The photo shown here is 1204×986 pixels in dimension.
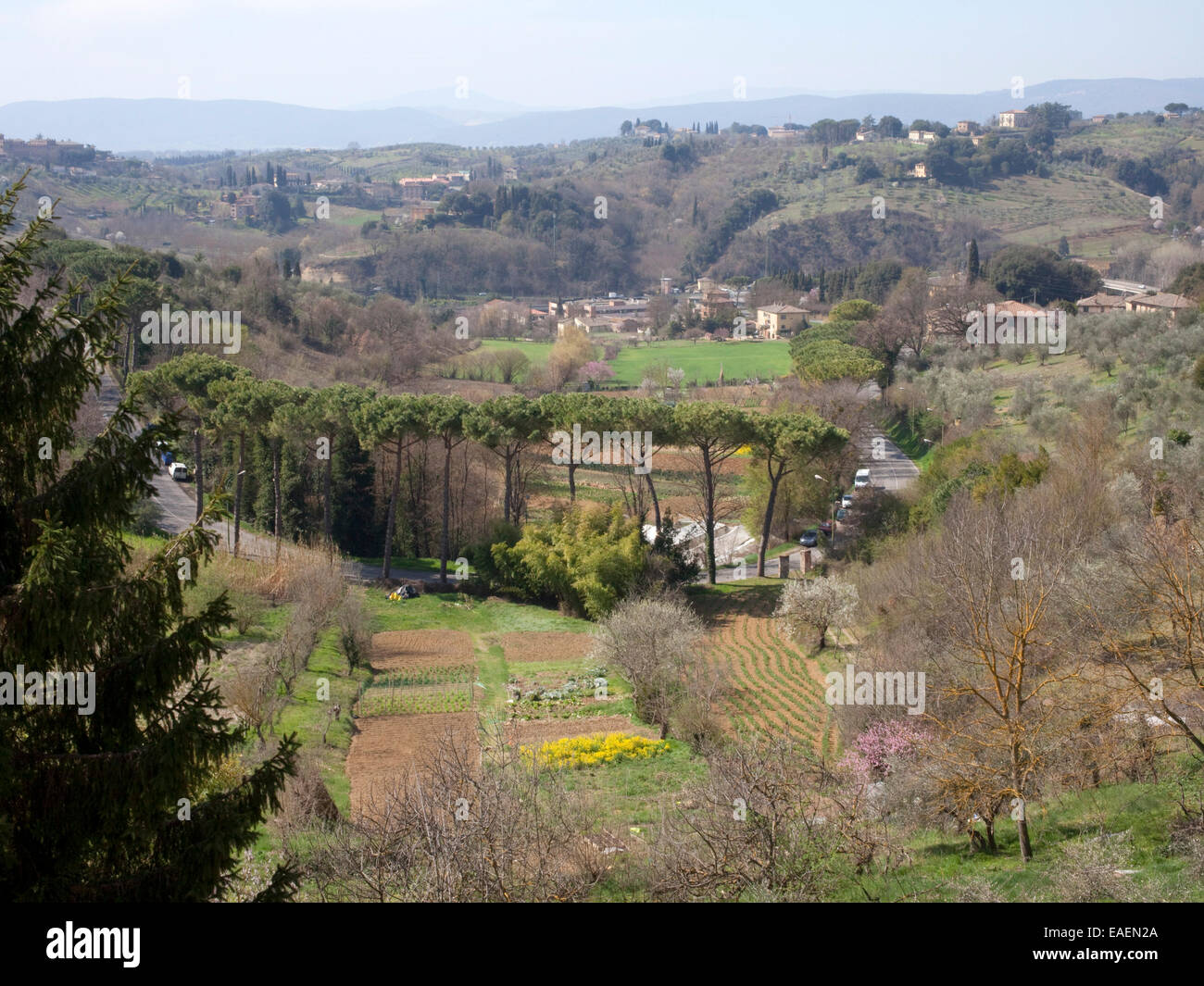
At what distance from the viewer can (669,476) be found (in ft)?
140

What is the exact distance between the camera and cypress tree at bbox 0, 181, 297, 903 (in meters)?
5.96

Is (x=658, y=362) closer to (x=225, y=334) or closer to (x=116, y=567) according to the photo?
(x=225, y=334)

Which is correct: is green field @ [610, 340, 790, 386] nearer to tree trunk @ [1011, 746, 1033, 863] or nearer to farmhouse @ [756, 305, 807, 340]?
farmhouse @ [756, 305, 807, 340]

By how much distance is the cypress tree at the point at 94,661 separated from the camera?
5957 millimetres

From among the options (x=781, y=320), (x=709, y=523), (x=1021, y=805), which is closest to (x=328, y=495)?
(x=709, y=523)

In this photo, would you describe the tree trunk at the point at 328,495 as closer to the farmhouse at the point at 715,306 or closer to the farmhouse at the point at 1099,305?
the farmhouse at the point at 1099,305

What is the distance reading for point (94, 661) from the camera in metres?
6.31

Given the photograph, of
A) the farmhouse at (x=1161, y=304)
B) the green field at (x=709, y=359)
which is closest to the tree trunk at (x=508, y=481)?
the farmhouse at (x=1161, y=304)

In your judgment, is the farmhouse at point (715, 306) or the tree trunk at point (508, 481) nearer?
the tree trunk at point (508, 481)

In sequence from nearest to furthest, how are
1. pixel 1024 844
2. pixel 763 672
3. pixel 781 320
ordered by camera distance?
1. pixel 1024 844
2. pixel 763 672
3. pixel 781 320

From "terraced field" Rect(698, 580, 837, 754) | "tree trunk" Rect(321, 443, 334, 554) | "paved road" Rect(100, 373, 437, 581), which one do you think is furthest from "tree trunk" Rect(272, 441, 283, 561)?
"terraced field" Rect(698, 580, 837, 754)

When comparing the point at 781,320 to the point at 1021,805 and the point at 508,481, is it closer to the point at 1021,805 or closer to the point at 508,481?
the point at 508,481

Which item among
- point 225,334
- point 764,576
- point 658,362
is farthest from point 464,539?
point 658,362
